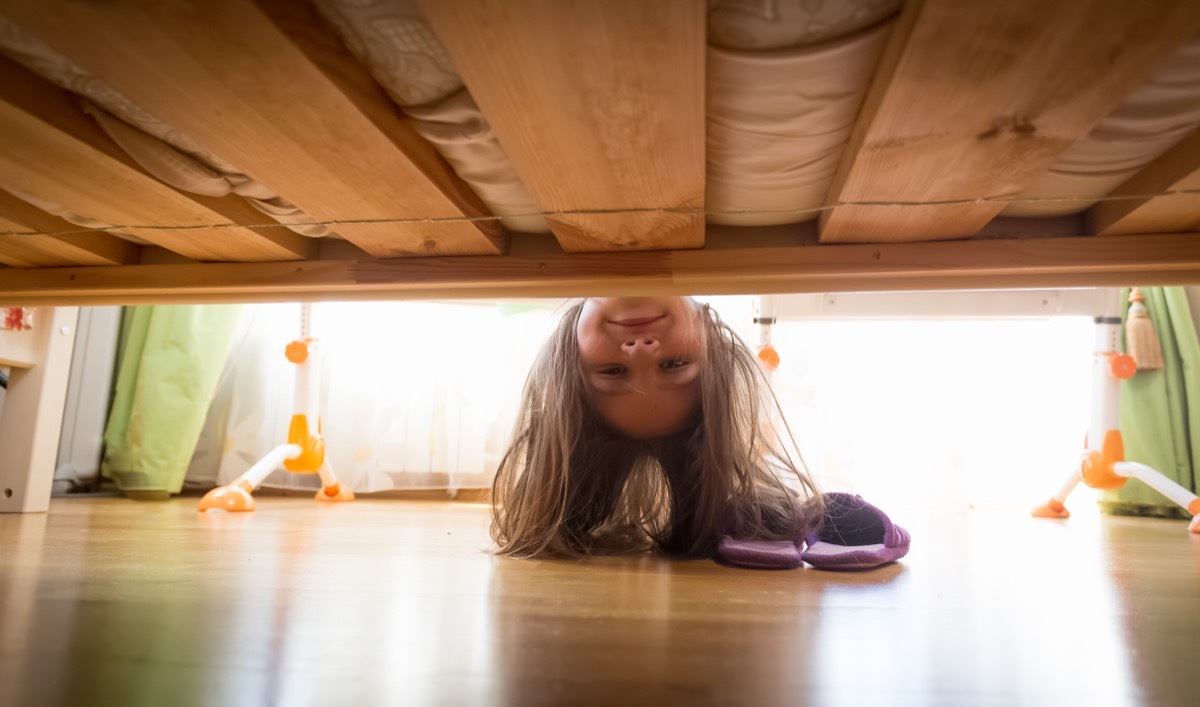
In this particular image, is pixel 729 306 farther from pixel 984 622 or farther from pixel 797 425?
pixel 984 622

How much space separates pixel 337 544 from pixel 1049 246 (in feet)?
3.16

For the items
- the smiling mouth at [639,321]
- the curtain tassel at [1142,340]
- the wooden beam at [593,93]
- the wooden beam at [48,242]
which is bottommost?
the smiling mouth at [639,321]

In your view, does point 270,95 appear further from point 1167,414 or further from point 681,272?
point 1167,414

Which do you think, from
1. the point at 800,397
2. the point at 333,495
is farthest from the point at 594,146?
the point at 333,495

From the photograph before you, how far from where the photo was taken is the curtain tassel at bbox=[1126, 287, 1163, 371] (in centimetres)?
216

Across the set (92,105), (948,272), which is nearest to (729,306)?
(948,272)

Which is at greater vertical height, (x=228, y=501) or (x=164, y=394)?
(x=164, y=394)

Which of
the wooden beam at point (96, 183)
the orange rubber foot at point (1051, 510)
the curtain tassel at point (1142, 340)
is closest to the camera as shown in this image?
the wooden beam at point (96, 183)

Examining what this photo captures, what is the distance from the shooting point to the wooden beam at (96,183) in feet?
1.96

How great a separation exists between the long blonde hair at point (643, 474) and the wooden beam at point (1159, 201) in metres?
0.51

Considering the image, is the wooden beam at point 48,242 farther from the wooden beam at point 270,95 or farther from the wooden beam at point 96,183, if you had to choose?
the wooden beam at point 270,95

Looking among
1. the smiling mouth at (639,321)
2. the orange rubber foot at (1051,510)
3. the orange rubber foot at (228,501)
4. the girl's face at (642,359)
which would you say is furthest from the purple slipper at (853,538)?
the orange rubber foot at (228,501)

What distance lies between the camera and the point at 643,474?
1.23 metres

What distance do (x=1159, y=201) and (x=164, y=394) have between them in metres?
2.21
